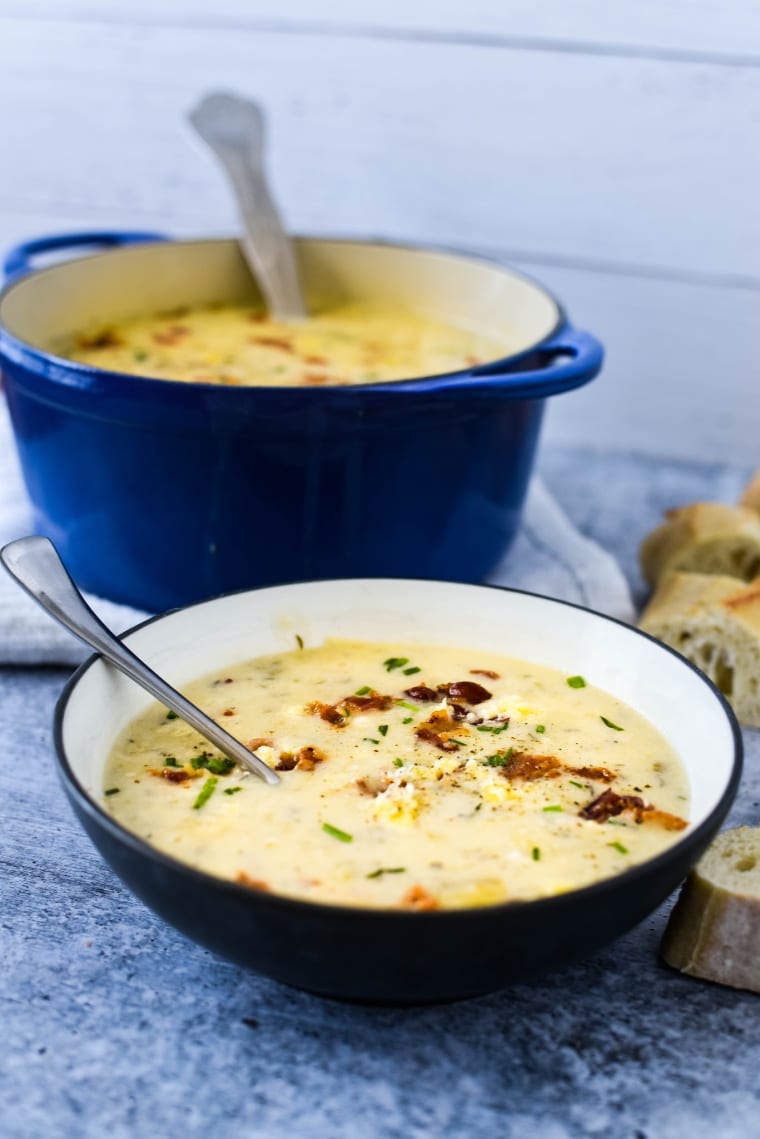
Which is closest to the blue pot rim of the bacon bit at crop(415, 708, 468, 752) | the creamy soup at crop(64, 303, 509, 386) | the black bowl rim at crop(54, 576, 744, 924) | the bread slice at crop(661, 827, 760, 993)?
the creamy soup at crop(64, 303, 509, 386)

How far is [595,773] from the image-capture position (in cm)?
132

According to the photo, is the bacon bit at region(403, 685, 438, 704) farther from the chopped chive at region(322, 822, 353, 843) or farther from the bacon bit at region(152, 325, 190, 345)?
the bacon bit at region(152, 325, 190, 345)

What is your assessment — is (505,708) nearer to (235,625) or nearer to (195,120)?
A: (235,625)

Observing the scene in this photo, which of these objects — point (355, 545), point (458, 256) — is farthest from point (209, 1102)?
point (458, 256)

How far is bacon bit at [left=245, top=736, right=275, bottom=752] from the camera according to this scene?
1.36 metres

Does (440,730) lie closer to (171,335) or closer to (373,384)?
(373,384)

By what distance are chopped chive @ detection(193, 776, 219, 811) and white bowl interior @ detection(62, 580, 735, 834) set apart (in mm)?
99

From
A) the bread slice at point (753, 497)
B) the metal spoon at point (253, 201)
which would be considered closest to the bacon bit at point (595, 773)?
the bread slice at point (753, 497)

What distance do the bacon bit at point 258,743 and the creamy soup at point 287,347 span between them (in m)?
0.77

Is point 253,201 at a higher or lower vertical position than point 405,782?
higher

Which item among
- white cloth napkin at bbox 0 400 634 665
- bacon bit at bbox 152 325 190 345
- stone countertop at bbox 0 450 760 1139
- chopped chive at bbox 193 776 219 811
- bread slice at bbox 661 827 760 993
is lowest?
white cloth napkin at bbox 0 400 634 665

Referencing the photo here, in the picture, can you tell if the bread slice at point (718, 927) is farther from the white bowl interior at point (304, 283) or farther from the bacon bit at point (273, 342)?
the bacon bit at point (273, 342)

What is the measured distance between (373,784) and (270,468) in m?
0.61

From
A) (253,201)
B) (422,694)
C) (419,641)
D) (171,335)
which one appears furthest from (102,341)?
(422,694)
